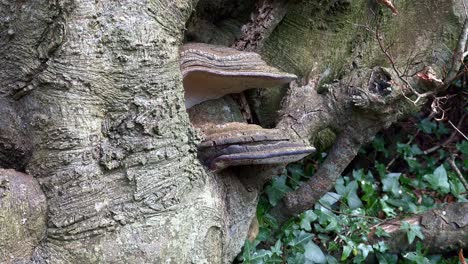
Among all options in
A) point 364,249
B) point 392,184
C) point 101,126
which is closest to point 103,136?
point 101,126

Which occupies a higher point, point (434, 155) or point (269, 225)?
point (434, 155)

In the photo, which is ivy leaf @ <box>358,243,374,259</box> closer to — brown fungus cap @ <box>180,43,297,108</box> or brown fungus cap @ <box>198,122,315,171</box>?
brown fungus cap @ <box>198,122,315,171</box>

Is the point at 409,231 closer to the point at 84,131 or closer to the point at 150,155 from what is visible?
the point at 150,155

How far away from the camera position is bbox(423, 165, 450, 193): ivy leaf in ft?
9.67

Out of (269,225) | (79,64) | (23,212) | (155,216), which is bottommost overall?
(269,225)

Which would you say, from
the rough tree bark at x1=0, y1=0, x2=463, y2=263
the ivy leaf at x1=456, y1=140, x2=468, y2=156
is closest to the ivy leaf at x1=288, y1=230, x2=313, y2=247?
the rough tree bark at x1=0, y1=0, x2=463, y2=263

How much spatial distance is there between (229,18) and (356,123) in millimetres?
708

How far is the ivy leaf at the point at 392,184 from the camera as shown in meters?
2.91


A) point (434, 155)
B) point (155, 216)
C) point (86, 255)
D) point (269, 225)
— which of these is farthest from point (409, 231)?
point (86, 255)

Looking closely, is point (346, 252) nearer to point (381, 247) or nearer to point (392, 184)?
point (381, 247)

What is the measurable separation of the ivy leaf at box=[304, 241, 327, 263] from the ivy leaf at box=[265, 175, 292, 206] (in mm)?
233

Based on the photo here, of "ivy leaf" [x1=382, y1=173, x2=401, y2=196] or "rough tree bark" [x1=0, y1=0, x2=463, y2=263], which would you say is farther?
"ivy leaf" [x1=382, y1=173, x2=401, y2=196]

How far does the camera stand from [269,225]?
96.1 inches

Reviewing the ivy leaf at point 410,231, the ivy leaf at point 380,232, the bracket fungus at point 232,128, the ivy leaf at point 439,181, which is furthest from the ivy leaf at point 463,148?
the bracket fungus at point 232,128
